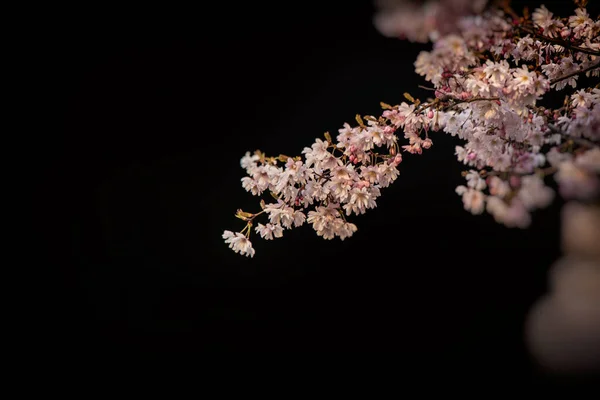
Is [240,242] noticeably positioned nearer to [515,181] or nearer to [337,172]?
[337,172]

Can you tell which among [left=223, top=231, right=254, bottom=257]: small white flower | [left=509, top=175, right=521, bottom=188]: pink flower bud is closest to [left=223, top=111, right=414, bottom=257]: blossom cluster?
[left=223, top=231, right=254, bottom=257]: small white flower

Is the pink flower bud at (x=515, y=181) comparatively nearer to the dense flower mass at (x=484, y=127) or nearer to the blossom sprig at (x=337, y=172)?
the dense flower mass at (x=484, y=127)

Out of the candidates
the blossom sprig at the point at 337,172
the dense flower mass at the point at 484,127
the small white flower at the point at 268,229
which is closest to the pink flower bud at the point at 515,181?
the dense flower mass at the point at 484,127

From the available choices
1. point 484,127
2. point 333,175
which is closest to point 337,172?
point 333,175

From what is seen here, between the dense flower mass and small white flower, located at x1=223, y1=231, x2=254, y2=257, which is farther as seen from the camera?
small white flower, located at x1=223, y1=231, x2=254, y2=257

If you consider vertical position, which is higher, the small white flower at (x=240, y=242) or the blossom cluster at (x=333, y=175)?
the blossom cluster at (x=333, y=175)

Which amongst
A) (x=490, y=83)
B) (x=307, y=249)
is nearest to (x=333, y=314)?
(x=307, y=249)

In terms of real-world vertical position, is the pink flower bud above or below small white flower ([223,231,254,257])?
above

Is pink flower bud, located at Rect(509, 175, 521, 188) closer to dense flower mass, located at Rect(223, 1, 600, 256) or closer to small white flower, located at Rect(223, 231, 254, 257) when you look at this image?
dense flower mass, located at Rect(223, 1, 600, 256)
